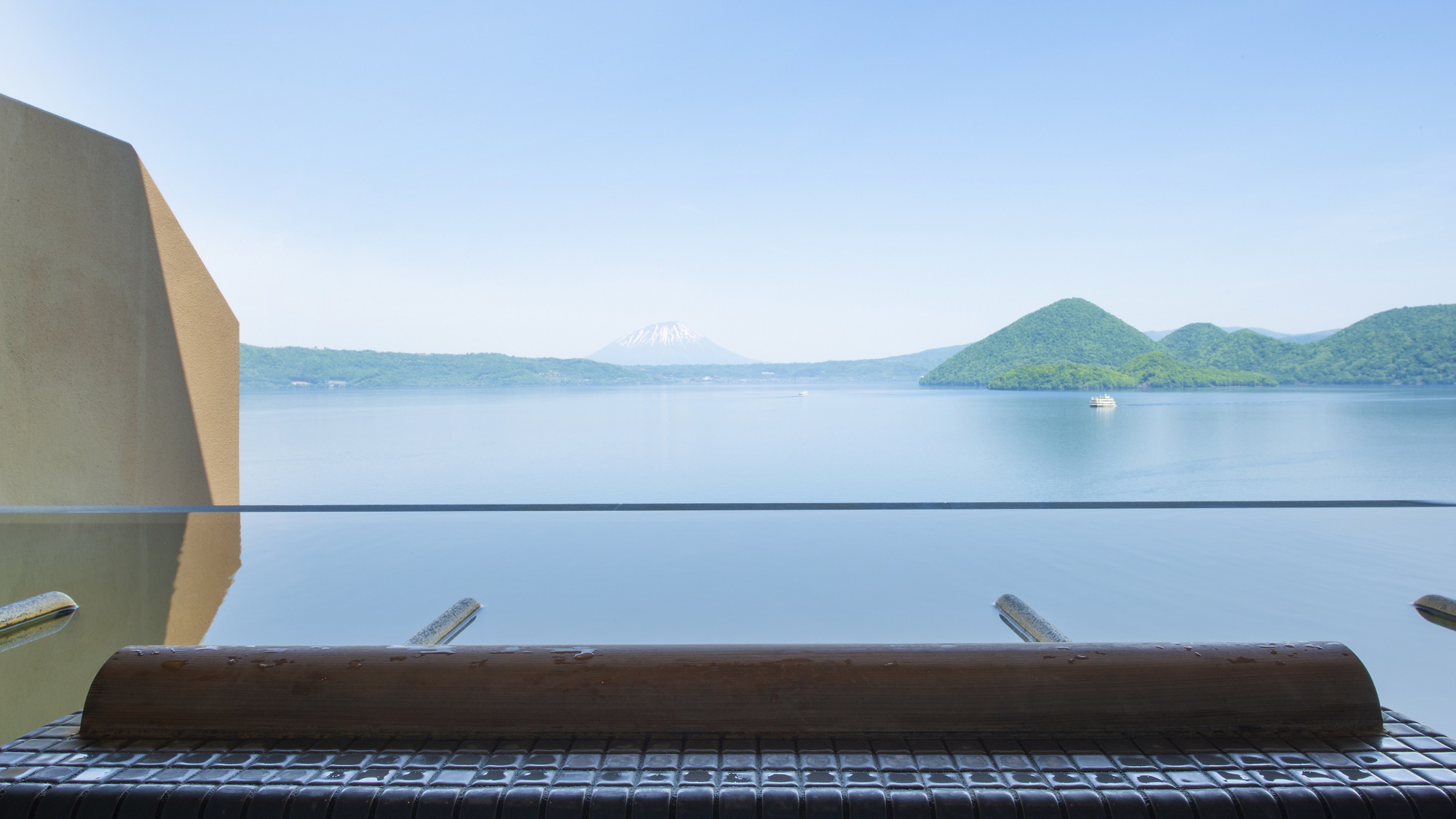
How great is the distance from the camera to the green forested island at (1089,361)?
3039 centimetres

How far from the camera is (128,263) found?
3.62 metres

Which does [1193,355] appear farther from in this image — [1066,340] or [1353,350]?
[1353,350]

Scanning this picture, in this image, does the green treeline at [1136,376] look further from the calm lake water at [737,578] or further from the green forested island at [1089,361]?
the calm lake water at [737,578]

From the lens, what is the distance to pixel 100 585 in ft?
6.81

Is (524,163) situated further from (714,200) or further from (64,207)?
(64,207)

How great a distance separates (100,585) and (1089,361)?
146 feet

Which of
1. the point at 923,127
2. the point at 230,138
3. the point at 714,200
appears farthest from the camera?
the point at 714,200

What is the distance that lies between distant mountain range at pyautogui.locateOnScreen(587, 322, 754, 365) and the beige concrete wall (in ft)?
224

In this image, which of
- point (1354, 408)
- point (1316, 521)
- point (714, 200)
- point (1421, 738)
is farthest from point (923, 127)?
point (1421, 738)

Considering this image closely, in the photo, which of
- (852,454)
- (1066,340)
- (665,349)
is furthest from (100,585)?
(665,349)

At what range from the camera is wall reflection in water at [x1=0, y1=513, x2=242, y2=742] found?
1305mm

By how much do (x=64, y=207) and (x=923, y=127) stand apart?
72.3 feet

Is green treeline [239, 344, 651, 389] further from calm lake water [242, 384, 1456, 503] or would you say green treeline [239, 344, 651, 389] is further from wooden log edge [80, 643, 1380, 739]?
wooden log edge [80, 643, 1380, 739]

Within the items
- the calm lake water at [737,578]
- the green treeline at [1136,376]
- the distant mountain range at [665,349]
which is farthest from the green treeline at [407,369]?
the calm lake water at [737,578]
